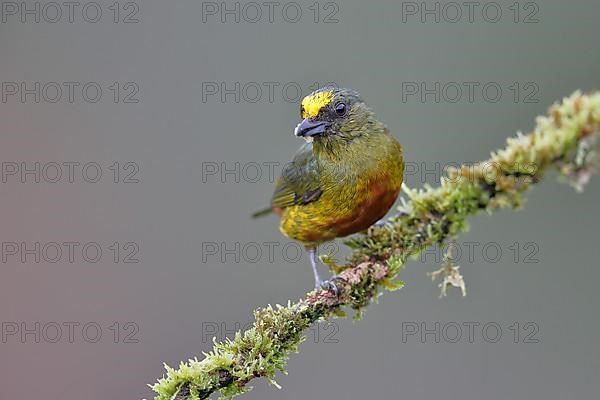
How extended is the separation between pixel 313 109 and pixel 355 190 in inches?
19.3

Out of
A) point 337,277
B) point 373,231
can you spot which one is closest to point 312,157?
point 373,231

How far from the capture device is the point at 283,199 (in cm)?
410

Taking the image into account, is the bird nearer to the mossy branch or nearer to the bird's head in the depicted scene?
the bird's head

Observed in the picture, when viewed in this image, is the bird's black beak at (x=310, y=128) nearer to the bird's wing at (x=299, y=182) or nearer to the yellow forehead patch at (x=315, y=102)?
the yellow forehead patch at (x=315, y=102)

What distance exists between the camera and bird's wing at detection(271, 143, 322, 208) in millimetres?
3709

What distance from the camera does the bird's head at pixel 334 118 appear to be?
3457 mm

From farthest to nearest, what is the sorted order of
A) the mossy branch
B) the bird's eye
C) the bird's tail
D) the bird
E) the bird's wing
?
the bird's tail → the bird's wing → the bird's eye → the bird → the mossy branch

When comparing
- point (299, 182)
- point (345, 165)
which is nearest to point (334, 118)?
point (345, 165)

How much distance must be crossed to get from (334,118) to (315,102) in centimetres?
14

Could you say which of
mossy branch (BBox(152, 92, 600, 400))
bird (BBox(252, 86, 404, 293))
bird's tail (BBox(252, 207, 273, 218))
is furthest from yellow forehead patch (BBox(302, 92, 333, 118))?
bird's tail (BBox(252, 207, 273, 218))

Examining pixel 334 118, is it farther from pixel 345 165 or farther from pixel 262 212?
pixel 262 212

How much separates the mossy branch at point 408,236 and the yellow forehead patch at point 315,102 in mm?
699

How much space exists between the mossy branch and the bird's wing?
1.71ft

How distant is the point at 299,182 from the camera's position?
389 cm
